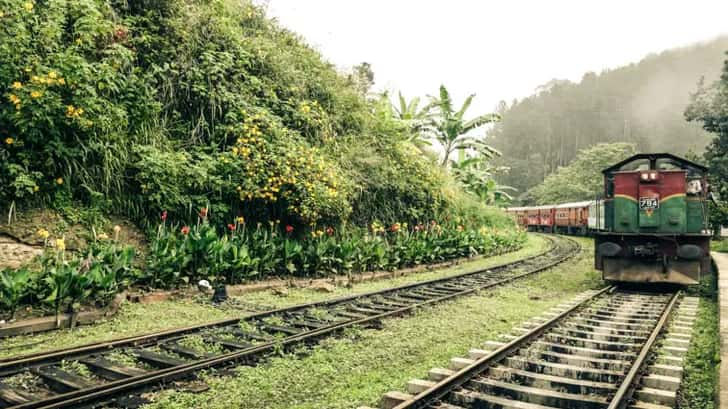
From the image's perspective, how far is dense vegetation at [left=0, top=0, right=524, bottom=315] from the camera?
7.13 metres

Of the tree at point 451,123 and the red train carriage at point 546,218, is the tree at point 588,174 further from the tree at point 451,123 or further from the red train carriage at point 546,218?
the tree at point 451,123

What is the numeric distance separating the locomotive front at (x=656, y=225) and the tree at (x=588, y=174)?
4175 cm

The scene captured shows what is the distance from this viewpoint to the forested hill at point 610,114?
7531 centimetres

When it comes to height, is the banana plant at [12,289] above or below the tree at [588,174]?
below

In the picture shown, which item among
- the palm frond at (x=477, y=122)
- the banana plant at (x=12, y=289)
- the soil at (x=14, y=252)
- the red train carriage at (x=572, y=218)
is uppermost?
the palm frond at (x=477, y=122)

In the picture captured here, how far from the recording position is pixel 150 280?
783 centimetres

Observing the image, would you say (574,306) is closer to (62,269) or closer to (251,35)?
(62,269)

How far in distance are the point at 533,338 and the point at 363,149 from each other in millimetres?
7751

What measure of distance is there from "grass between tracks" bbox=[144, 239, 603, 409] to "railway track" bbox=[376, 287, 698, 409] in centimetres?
41

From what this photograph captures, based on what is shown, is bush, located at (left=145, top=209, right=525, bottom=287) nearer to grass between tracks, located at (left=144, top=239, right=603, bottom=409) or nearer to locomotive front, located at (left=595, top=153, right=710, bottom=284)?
grass between tracks, located at (left=144, top=239, right=603, bottom=409)

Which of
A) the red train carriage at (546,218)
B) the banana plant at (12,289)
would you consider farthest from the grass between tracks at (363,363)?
the red train carriage at (546,218)

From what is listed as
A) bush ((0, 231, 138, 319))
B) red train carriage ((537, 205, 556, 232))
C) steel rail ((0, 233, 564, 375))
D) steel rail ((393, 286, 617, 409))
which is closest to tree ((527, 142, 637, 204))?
red train carriage ((537, 205, 556, 232))

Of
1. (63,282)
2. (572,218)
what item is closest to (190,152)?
(63,282)

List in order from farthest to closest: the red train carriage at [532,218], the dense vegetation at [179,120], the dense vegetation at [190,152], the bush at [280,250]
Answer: the red train carriage at [532,218], the bush at [280,250], the dense vegetation at [179,120], the dense vegetation at [190,152]
